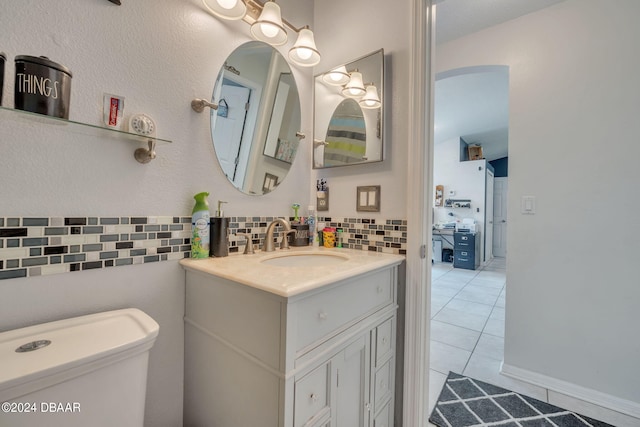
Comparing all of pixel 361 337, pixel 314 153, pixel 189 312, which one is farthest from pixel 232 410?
pixel 314 153

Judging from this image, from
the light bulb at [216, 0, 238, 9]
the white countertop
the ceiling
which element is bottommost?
the white countertop

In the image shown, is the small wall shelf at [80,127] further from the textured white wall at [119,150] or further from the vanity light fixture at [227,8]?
the vanity light fixture at [227,8]

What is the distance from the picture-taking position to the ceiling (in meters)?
1.66

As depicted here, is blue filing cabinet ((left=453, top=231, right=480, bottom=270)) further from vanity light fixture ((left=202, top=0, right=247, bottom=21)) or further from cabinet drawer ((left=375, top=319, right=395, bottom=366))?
vanity light fixture ((left=202, top=0, right=247, bottom=21))

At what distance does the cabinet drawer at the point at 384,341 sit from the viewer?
40.0 inches

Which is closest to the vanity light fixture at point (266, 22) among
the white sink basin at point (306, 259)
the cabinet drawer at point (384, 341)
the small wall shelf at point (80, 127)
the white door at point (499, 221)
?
the small wall shelf at point (80, 127)

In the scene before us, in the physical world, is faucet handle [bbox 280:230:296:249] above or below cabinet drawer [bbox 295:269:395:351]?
above

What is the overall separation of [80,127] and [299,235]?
958mm

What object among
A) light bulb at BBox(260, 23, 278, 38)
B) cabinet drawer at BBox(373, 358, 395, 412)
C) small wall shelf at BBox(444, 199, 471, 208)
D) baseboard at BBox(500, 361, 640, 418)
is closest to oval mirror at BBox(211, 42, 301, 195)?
light bulb at BBox(260, 23, 278, 38)

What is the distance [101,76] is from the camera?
0.81 m

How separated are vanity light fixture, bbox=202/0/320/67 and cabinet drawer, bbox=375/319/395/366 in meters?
1.32

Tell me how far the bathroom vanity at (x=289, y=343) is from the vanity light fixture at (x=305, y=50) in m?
1.03

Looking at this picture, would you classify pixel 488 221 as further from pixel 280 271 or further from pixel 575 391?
pixel 280 271

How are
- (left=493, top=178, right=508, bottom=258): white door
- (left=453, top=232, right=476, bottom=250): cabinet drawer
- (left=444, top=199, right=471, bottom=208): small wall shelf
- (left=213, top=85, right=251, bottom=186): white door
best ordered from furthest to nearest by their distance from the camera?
(left=493, top=178, right=508, bottom=258): white door
(left=444, top=199, right=471, bottom=208): small wall shelf
(left=453, top=232, right=476, bottom=250): cabinet drawer
(left=213, top=85, right=251, bottom=186): white door
